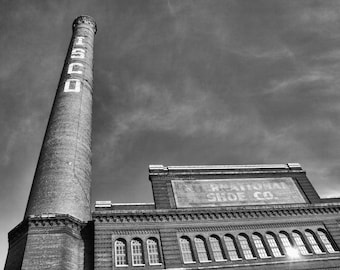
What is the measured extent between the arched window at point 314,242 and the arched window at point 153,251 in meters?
10.8

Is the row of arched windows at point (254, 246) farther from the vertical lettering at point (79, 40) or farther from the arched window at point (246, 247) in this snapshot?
the vertical lettering at point (79, 40)

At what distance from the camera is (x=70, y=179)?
71.7 feet

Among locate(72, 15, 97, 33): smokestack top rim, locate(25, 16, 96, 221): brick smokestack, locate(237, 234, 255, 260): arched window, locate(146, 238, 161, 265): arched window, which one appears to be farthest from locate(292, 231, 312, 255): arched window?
locate(72, 15, 97, 33): smokestack top rim

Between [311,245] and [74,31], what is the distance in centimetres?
3462

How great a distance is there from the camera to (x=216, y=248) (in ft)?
65.7

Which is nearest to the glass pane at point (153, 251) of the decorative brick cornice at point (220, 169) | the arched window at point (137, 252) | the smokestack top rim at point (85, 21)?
the arched window at point (137, 252)

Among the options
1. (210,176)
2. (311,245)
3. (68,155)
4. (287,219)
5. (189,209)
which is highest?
(68,155)

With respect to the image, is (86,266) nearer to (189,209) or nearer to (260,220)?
(189,209)

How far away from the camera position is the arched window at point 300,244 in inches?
814

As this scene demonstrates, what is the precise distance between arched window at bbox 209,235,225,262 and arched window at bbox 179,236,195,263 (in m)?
1.53

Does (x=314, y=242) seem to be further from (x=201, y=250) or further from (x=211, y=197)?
(x=201, y=250)

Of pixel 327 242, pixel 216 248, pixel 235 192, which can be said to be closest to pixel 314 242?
pixel 327 242

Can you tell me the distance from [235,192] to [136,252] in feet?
29.5

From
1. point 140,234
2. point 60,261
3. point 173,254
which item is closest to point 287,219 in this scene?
point 173,254
